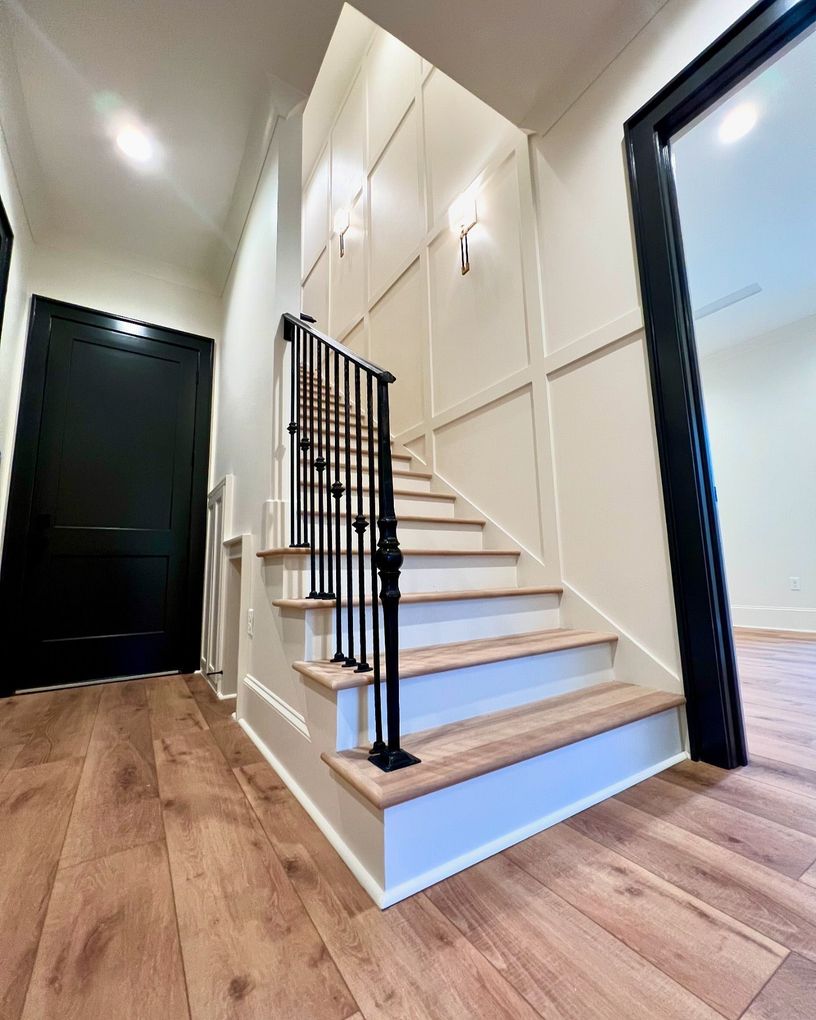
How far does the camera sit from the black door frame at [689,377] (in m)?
1.39

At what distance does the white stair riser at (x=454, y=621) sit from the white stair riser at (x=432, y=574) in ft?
0.43

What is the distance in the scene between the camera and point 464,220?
8.57ft

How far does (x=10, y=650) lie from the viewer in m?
2.50

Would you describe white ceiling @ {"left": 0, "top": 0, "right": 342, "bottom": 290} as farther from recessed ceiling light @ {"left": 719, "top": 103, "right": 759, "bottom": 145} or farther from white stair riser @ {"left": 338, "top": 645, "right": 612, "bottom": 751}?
white stair riser @ {"left": 338, "top": 645, "right": 612, "bottom": 751}

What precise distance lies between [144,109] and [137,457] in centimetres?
187

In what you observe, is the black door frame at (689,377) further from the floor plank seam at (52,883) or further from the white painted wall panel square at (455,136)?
the floor plank seam at (52,883)

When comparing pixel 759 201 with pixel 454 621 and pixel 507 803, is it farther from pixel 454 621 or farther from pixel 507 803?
pixel 507 803

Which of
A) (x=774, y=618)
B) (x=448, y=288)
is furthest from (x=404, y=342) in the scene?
(x=774, y=618)

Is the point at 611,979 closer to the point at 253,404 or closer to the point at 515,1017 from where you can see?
the point at 515,1017

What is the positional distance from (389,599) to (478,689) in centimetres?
53

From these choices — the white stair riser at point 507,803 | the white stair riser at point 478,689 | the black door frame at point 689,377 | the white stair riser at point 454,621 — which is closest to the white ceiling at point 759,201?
the black door frame at point 689,377

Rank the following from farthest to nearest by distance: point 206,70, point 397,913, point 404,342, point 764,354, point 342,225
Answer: point 764,354
point 342,225
point 404,342
point 206,70
point 397,913

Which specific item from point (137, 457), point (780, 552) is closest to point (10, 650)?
point (137, 457)

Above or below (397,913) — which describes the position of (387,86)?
above
